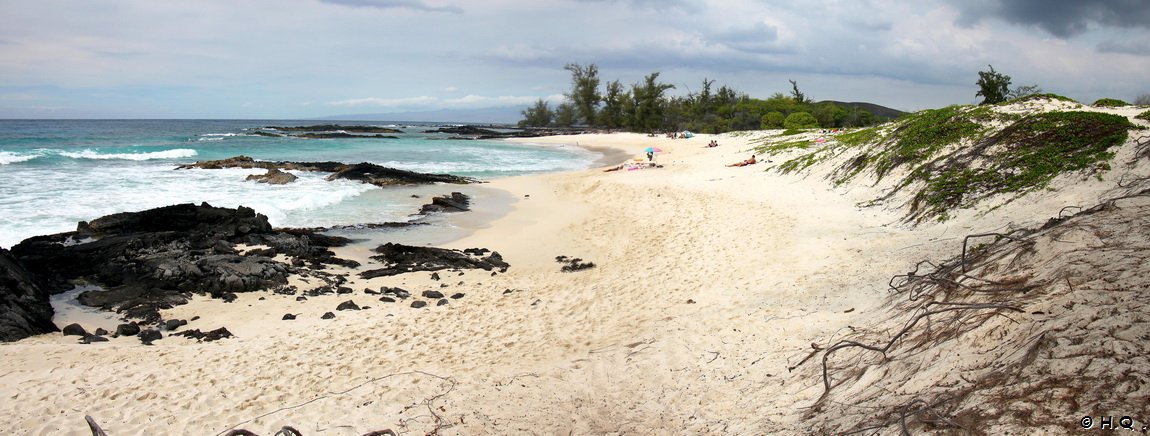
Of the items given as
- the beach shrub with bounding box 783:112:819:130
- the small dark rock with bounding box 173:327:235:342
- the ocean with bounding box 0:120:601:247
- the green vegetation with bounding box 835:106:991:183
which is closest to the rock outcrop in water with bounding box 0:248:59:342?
the small dark rock with bounding box 173:327:235:342

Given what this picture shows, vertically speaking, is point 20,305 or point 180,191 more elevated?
point 180,191

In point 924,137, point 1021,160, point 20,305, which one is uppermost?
point 924,137

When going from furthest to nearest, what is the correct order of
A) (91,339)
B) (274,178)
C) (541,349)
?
(274,178), (91,339), (541,349)

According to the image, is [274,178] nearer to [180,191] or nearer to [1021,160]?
[180,191]

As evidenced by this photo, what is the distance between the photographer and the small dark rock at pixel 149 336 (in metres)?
6.74

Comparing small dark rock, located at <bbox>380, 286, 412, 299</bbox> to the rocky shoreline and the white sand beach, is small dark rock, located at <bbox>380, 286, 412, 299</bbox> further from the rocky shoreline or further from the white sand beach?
the white sand beach

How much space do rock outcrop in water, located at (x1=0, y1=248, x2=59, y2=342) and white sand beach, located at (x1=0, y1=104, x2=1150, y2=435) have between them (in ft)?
0.77

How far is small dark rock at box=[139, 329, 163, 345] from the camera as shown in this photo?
6.74 m

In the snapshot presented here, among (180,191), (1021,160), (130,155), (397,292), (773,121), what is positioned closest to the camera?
(397,292)

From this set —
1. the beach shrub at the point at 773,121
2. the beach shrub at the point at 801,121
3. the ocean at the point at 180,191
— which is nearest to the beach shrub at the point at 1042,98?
the ocean at the point at 180,191

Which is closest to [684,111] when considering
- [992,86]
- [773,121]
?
[773,121]

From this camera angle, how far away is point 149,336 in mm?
6816

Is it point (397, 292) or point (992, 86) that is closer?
point (397, 292)

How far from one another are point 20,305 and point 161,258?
93.6 inches
